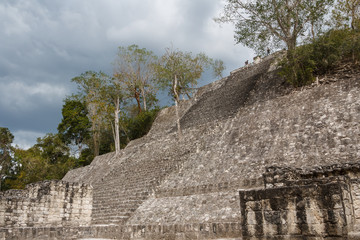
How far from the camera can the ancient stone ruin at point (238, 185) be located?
13.6 feet

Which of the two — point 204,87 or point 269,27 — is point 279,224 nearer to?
point 269,27

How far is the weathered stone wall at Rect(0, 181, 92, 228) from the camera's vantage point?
833 cm

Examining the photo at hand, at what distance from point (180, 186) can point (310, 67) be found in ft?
27.0

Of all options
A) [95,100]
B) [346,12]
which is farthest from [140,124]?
[346,12]

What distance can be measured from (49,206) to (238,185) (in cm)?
549

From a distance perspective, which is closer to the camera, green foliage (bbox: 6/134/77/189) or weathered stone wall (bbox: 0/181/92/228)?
weathered stone wall (bbox: 0/181/92/228)

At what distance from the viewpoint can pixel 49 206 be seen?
9.00m

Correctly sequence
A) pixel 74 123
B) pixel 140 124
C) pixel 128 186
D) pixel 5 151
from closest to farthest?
pixel 128 186
pixel 140 124
pixel 5 151
pixel 74 123

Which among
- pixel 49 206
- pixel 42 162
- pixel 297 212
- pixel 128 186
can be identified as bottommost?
pixel 297 212

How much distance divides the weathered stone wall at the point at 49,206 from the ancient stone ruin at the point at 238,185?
0.03 m

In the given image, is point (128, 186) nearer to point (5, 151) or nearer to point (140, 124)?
point (140, 124)

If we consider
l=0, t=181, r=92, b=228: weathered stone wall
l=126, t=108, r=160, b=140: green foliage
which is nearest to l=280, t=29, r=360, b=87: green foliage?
l=0, t=181, r=92, b=228: weathered stone wall

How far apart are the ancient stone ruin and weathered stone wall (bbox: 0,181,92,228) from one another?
0.09 ft

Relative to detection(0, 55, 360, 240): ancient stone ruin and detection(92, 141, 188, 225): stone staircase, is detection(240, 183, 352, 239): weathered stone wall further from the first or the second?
detection(92, 141, 188, 225): stone staircase
